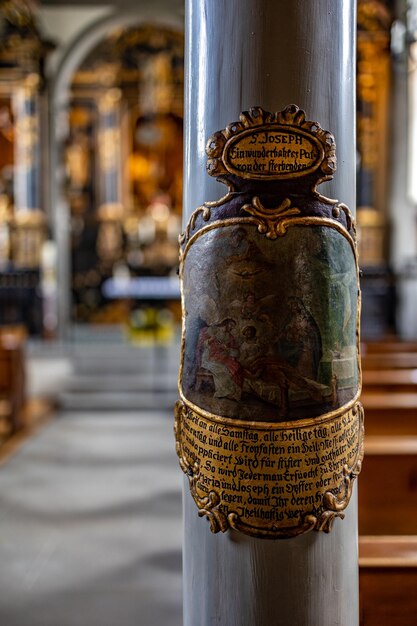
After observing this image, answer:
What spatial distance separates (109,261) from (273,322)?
11644 millimetres

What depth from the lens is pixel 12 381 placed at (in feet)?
19.8

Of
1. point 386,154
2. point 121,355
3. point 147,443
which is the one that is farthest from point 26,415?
point 386,154

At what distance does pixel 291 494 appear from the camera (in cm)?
157

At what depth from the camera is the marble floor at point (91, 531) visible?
276 cm

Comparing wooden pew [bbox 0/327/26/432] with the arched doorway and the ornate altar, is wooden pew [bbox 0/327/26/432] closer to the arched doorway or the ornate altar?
the arched doorway

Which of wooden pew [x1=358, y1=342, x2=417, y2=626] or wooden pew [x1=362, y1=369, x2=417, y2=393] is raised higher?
wooden pew [x1=362, y1=369, x2=417, y2=393]

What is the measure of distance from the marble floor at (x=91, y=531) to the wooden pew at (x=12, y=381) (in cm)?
Answer: 30

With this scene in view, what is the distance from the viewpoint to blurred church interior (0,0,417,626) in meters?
3.97

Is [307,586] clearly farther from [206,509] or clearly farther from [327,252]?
[327,252]

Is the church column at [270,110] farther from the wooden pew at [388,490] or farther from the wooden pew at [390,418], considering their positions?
the wooden pew at [390,418]

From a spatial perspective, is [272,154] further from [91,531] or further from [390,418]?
[91,531]

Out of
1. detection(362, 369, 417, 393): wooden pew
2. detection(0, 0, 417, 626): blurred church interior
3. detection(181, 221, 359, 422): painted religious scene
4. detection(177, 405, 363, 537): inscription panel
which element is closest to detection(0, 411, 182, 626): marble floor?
detection(0, 0, 417, 626): blurred church interior

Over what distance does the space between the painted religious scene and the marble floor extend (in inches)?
59.1

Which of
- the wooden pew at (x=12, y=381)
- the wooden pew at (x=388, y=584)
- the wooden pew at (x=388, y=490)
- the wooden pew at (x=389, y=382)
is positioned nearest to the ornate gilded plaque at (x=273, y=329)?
the wooden pew at (x=388, y=584)
